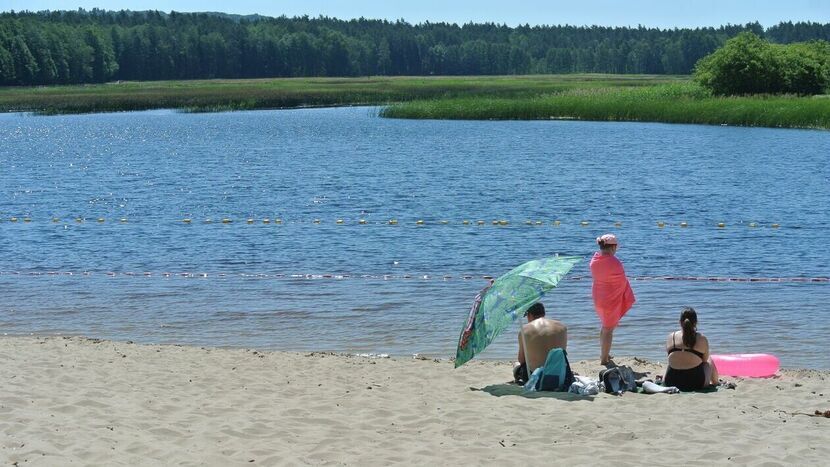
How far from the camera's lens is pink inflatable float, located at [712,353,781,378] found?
1351 centimetres

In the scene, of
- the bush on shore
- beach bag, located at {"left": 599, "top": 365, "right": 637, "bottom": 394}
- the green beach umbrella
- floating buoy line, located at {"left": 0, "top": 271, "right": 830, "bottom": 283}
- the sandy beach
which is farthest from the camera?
the bush on shore

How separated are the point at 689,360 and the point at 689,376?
0.18 metres

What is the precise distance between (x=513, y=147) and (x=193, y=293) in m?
44.3

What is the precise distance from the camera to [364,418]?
11.3 meters

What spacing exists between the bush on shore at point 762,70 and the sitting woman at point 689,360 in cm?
7729

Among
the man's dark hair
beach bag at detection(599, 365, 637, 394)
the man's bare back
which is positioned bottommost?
beach bag at detection(599, 365, 637, 394)

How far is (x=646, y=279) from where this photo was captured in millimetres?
22250

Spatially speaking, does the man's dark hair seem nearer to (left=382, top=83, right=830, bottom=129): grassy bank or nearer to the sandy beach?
the sandy beach

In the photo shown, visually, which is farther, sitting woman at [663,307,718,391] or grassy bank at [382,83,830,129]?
grassy bank at [382,83,830,129]

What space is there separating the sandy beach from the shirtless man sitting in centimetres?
37

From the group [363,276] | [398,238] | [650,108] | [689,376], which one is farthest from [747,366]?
[650,108]

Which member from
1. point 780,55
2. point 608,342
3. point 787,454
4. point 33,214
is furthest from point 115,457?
point 780,55

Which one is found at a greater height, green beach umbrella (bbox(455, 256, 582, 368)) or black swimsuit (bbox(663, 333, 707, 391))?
green beach umbrella (bbox(455, 256, 582, 368))

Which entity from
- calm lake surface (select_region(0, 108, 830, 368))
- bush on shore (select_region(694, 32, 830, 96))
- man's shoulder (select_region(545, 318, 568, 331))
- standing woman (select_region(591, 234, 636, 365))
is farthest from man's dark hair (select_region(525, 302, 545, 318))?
bush on shore (select_region(694, 32, 830, 96))
